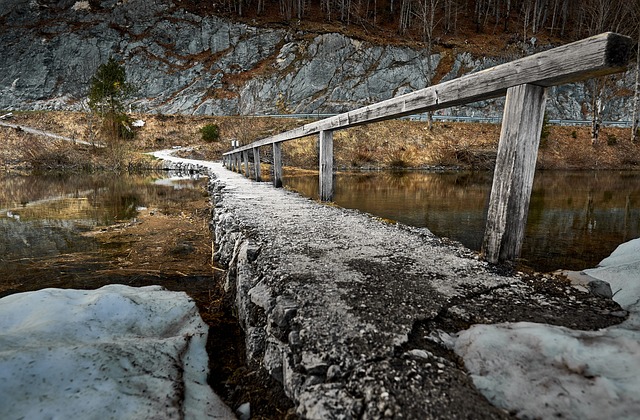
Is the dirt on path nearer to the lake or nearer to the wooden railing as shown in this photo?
the lake

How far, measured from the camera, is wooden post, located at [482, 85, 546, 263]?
6.92 feet

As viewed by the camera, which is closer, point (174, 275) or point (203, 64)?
point (174, 275)

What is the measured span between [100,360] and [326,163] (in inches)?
181

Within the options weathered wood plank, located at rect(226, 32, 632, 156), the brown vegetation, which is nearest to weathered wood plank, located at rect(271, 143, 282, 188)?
weathered wood plank, located at rect(226, 32, 632, 156)

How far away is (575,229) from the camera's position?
584 centimetres

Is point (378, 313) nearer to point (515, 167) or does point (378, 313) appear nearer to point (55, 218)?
point (515, 167)

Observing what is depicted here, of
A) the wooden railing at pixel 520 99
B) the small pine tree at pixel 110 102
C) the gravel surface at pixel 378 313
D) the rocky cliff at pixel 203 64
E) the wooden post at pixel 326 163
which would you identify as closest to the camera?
the gravel surface at pixel 378 313

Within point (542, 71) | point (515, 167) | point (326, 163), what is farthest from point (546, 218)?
point (542, 71)

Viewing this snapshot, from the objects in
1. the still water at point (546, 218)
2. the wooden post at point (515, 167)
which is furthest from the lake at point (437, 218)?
the wooden post at point (515, 167)

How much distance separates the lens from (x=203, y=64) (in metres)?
48.6

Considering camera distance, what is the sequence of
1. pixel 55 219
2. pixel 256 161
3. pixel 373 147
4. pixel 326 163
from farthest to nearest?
1. pixel 373 147
2. pixel 256 161
3. pixel 55 219
4. pixel 326 163

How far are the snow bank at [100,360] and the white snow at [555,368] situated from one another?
3.55 feet

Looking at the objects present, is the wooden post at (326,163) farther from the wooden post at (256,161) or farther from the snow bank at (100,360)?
the wooden post at (256,161)

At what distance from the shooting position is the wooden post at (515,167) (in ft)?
6.92
